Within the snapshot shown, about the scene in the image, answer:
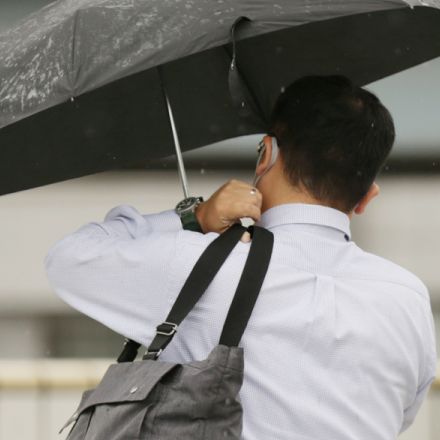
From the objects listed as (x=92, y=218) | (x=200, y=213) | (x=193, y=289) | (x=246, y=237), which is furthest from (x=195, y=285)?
(x=92, y=218)

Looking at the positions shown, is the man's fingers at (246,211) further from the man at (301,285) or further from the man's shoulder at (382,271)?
the man's shoulder at (382,271)

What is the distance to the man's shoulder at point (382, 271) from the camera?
103 inches

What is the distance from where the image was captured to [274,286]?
251 cm

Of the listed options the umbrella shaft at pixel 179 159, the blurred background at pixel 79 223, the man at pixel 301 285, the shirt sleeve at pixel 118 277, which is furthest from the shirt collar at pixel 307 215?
the blurred background at pixel 79 223

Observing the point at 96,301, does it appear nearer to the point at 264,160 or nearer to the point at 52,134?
the point at 264,160

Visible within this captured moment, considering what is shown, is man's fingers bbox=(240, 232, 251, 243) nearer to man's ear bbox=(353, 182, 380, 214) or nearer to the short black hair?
the short black hair

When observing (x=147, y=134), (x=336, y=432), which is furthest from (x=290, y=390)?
(x=147, y=134)

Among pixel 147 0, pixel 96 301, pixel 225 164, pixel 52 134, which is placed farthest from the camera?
pixel 225 164

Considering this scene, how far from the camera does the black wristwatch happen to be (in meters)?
2.73

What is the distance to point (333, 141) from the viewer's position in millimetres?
2645

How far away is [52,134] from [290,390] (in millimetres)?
1105

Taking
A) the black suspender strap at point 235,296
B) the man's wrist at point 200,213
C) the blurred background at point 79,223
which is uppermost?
the man's wrist at point 200,213

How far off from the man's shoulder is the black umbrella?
506 millimetres

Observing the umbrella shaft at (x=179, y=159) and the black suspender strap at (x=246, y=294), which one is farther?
the umbrella shaft at (x=179, y=159)
